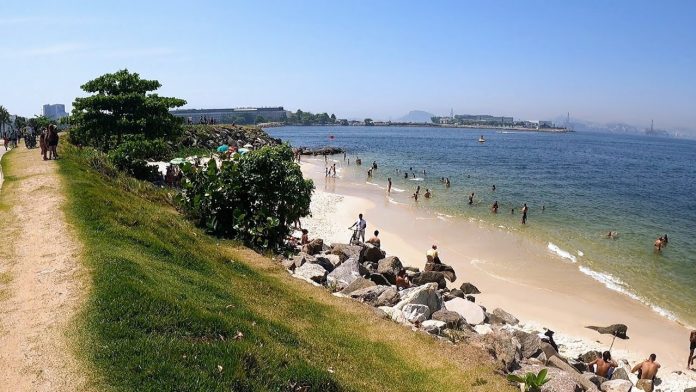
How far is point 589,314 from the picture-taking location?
18.1 metres

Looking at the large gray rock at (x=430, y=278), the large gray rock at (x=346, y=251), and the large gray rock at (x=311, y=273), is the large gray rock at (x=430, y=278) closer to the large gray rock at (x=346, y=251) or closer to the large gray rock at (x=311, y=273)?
the large gray rock at (x=346, y=251)

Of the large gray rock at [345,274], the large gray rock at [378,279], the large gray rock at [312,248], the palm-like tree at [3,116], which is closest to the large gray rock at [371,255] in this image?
the large gray rock at [312,248]

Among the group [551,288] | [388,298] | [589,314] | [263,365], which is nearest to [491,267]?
[551,288]

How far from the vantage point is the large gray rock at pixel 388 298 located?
1389 centimetres

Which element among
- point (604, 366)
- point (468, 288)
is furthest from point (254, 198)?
point (604, 366)

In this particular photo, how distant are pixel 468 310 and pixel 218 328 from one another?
9.08 metres

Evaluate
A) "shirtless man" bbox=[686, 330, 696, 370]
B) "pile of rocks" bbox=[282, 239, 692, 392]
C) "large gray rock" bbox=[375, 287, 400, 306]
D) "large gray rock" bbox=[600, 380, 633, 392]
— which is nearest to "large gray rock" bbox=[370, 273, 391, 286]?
"pile of rocks" bbox=[282, 239, 692, 392]

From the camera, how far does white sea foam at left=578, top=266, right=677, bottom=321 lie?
1875 centimetres

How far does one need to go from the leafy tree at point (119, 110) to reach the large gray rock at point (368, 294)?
1807 cm

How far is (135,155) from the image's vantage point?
24.8m

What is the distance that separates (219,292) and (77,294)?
114 inches

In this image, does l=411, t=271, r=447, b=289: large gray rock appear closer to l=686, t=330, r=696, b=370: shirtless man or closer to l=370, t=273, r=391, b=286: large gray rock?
l=370, t=273, r=391, b=286: large gray rock

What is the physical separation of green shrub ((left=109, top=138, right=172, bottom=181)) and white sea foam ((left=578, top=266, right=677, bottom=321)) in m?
22.9

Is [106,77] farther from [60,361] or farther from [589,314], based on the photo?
[589,314]
